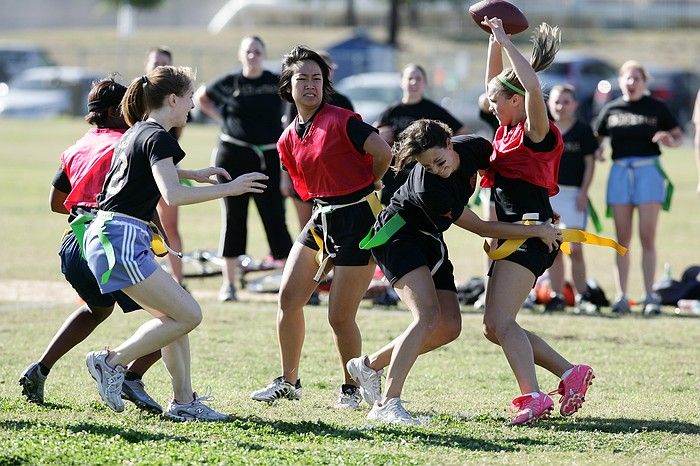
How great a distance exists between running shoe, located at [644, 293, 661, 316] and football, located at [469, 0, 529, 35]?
4624mm

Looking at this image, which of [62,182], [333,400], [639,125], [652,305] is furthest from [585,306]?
[62,182]

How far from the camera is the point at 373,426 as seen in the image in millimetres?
6020

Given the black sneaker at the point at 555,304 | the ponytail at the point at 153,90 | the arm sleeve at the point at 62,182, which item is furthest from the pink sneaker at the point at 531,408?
the black sneaker at the point at 555,304

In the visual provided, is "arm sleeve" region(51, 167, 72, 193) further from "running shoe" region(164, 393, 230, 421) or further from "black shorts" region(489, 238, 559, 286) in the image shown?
"black shorts" region(489, 238, 559, 286)

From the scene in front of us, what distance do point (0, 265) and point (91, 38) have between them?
4059 centimetres

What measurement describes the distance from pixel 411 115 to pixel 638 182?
2042 mm

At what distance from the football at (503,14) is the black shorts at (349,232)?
3.86 feet

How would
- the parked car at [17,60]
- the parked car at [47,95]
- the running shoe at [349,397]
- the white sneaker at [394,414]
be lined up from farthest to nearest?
the parked car at [17,60], the parked car at [47,95], the running shoe at [349,397], the white sneaker at [394,414]

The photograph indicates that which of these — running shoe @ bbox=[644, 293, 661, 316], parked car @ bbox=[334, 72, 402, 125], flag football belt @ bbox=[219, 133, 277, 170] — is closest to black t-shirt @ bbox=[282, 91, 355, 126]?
flag football belt @ bbox=[219, 133, 277, 170]

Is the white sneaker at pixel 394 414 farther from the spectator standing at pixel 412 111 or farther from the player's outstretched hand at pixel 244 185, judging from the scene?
the spectator standing at pixel 412 111

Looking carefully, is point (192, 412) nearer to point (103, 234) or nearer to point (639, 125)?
point (103, 234)

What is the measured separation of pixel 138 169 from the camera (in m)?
5.84

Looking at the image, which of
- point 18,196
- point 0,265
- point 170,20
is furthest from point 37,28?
point 0,265

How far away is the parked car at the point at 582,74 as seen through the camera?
33406 millimetres
